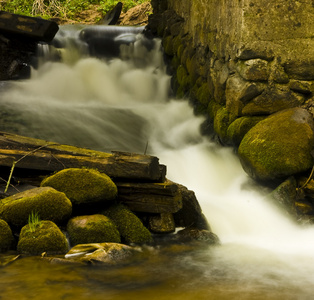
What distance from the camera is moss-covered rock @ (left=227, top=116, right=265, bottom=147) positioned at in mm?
5512

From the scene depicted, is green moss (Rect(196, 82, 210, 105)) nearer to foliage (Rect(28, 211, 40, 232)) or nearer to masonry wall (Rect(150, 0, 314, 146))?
masonry wall (Rect(150, 0, 314, 146))

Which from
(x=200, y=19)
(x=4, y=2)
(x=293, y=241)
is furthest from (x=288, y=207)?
(x=4, y=2)

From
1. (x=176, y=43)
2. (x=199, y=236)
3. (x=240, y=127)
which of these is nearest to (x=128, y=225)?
(x=199, y=236)

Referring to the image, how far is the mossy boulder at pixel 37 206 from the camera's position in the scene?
3.67m

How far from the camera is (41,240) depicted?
346cm

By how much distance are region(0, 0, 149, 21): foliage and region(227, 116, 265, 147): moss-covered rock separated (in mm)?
13305

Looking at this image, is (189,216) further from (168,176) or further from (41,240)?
(41,240)

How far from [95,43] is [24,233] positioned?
852 cm

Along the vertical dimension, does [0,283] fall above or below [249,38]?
below

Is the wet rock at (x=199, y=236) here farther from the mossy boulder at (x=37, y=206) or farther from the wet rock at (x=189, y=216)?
the mossy boulder at (x=37, y=206)

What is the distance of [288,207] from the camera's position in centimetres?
473

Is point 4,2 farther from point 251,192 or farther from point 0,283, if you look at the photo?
point 0,283

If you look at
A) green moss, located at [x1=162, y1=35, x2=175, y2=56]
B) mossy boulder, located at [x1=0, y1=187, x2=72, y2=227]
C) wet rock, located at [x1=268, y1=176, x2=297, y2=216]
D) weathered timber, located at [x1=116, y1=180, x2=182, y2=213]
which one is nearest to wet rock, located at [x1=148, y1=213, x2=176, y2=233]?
weathered timber, located at [x1=116, y1=180, x2=182, y2=213]

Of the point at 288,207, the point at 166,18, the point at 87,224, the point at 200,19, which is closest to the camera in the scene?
the point at 87,224
